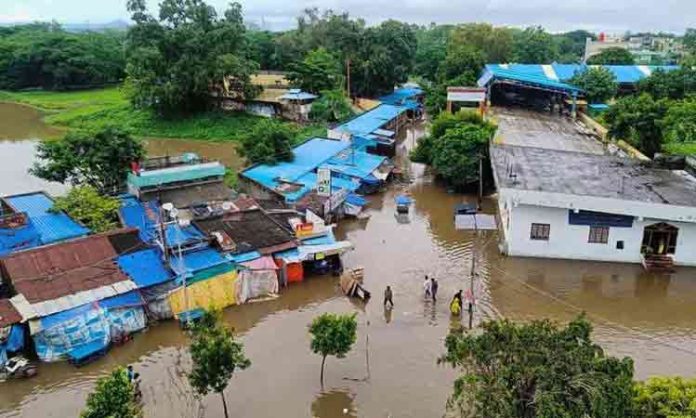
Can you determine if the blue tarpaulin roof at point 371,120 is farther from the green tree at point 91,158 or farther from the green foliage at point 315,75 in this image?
the green tree at point 91,158

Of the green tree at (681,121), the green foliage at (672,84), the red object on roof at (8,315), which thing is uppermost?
the green foliage at (672,84)

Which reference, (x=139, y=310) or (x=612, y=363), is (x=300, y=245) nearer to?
(x=139, y=310)

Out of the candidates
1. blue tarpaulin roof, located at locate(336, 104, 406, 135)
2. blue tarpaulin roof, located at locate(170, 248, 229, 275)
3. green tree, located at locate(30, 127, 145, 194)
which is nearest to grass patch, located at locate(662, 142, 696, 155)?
blue tarpaulin roof, located at locate(336, 104, 406, 135)

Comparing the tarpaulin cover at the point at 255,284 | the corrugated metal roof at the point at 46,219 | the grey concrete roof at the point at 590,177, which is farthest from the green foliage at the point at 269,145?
the tarpaulin cover at the point at 255,284

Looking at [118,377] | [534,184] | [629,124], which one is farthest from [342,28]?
[118,377]

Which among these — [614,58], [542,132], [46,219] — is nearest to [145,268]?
[46,219]

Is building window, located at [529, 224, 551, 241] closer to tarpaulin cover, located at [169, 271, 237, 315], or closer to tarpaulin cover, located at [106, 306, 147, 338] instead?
tarpaulin cover, located at [169, 271, 237, 315]
